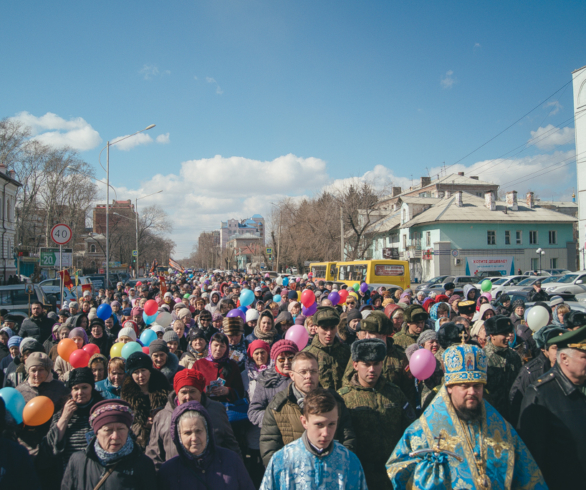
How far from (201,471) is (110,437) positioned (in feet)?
2.01

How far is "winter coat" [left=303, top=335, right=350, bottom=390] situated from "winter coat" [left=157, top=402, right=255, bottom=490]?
1.77 metres

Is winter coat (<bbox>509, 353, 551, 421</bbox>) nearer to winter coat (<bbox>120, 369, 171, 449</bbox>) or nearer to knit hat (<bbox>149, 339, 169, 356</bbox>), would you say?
winter coat (<bbox>120, 369, 171, 449</bbox>)

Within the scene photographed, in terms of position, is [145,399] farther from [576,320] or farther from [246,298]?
[246,298]

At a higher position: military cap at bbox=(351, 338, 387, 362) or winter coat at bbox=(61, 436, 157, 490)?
military cap at bbox=(351, 338, 387, 362)

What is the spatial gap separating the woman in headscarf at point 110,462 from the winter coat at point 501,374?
10.2 ft

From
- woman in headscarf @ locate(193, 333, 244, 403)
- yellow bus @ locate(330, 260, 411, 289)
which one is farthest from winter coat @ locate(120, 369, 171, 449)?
yellow bus @ locate(330, 260, 411, 289)

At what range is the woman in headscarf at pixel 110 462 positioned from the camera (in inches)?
103

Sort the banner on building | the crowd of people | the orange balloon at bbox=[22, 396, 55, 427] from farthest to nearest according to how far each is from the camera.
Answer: the banner on building
the orange balloon at bbox=[22, 396, 55, 427]
the crowd of people

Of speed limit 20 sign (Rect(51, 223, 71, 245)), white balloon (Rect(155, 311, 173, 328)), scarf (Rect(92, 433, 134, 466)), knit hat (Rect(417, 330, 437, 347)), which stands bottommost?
scarf (Rect(92, 433, 134, 466))

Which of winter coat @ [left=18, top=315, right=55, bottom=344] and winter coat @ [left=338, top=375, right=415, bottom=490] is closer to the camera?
winter coat @ [left=338, top=375, right=415, bottom=490]

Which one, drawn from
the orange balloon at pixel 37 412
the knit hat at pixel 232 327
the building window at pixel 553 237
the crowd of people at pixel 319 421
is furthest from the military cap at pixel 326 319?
the building window at pixel 553 237

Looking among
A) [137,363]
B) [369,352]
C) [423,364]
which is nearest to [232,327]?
[137,363]

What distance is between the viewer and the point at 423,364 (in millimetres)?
4098

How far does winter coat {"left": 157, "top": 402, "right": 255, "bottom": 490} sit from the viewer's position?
2.70 metres
